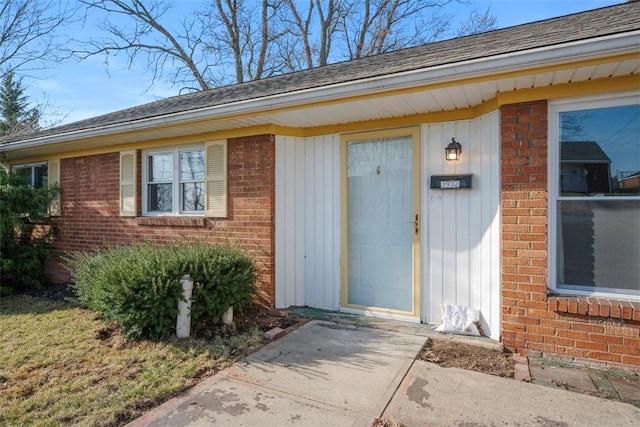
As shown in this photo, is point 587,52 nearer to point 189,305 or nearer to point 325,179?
point 325,179

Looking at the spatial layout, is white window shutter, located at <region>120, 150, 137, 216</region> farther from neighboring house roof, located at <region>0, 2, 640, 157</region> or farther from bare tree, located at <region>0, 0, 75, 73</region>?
bare tree, located at <region>0, 0, 75, 73</region>

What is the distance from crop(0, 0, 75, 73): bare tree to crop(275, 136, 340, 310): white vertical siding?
1219 cm

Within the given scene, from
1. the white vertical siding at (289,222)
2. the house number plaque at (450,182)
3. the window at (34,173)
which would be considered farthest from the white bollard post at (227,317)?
the window at (34,173)

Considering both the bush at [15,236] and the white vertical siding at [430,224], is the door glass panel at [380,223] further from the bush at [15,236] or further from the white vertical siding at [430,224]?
the bush at [15,236]

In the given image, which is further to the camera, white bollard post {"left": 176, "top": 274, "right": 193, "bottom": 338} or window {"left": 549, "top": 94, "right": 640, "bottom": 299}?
white bollard post {"left": 176, "top": 274, "right": 193, "bottom": 338}

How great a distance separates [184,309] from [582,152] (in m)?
4.31

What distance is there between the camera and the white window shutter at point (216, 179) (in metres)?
5.50

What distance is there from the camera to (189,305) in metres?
4.10

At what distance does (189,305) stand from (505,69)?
3857mm

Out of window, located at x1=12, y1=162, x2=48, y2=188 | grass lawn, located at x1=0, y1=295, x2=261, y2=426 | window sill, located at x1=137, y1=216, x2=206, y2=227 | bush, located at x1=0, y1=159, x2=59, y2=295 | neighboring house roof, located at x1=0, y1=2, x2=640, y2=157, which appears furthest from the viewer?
window, located at x1=12, y1=162, x2=48, y2=188

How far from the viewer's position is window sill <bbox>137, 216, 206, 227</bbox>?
18.8 feet

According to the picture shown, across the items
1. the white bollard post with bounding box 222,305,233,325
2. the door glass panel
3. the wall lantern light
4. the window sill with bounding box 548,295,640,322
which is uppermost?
the wall lantern light

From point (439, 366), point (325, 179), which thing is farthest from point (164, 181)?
point (439, 366)

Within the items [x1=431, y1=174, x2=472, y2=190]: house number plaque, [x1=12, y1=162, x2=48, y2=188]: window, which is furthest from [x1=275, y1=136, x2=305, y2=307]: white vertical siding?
[x1=12, y1=162, x2=48, y2=188]: window
